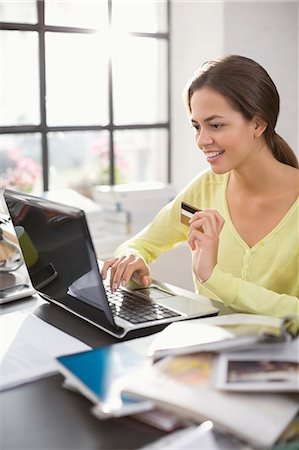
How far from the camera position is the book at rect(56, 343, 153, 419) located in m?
1.01

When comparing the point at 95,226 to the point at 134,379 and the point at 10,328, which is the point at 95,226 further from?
the point at 134,379

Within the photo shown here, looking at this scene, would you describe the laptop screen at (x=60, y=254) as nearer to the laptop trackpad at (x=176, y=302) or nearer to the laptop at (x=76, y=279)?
the laptop at (x=76, y=279)

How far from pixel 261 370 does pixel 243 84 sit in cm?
100

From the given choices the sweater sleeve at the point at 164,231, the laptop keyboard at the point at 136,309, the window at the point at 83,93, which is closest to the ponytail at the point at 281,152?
the sweater sleeve at the point at 164,231

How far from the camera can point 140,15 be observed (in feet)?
10.6

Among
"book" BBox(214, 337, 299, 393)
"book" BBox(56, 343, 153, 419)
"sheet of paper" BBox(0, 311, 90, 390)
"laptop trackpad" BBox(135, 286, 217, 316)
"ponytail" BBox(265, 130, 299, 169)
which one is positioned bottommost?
"sheet of paper" BBox(0, 311, 90, 390)

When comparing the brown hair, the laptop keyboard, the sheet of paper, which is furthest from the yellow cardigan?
the sheet of paper

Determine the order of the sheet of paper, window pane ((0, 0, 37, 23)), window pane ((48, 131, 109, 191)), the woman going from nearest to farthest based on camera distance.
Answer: the sheet of paper, the woman, window pane ((0, 0, 37, 23)), window pane ((48, 131, 109, 191))

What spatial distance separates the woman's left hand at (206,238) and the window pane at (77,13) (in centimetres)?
173

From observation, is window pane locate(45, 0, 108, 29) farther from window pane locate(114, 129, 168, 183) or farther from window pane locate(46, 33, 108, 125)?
window pane locate(114, 129, 168, 183)

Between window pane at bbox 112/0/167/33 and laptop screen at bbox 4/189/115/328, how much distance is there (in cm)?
184

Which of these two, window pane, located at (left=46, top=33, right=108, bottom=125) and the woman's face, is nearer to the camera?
the woman's face

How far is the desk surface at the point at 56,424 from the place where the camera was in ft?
3.22

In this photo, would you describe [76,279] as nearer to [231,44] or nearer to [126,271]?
[126,271]
